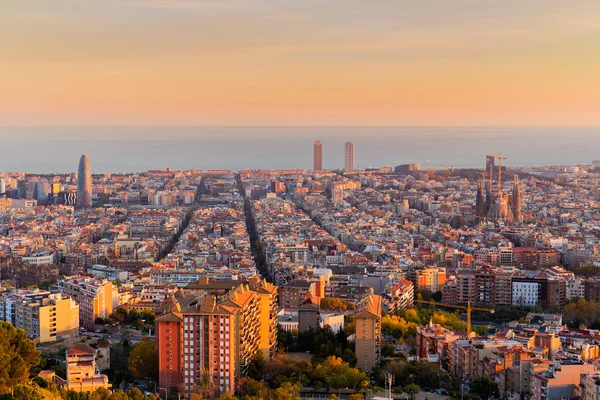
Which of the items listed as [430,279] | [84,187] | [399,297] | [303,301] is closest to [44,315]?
[303,301]

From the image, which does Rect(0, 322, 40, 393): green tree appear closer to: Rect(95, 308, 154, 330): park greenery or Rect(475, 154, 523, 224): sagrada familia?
Rect(95, 308, 154, 330): park greenery

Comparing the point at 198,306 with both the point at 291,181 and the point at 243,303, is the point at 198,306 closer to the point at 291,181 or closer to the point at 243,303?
the point at 243,303

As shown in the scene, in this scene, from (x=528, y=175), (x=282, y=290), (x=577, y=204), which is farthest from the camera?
(x=528, y=175)

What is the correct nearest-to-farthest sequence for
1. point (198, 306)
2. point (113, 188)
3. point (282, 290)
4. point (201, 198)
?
point (198, 306) < point (282, 290) < point (201, 198) < point (113, 188)

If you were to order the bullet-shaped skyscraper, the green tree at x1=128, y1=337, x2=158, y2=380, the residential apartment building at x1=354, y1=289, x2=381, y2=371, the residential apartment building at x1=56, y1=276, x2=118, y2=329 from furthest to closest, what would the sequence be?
the bullet-shaped skyscraper < the residential apartment building at x1=56, y1=276, x2=118, y2=329 < the residential apartment building at x1=354, y1=289, x2=381, y2=371 < the green tree at x1=128, y1=337, x2=158, y2=380

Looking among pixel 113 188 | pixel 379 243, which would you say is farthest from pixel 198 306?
pixel 113 188

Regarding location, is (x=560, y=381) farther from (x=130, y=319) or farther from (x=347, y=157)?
(x=347, y=157)

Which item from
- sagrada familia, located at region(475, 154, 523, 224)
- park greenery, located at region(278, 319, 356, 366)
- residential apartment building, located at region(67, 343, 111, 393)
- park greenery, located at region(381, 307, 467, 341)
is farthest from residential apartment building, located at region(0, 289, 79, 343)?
sagrada familia, located at region(475, 154, 523, 224)
